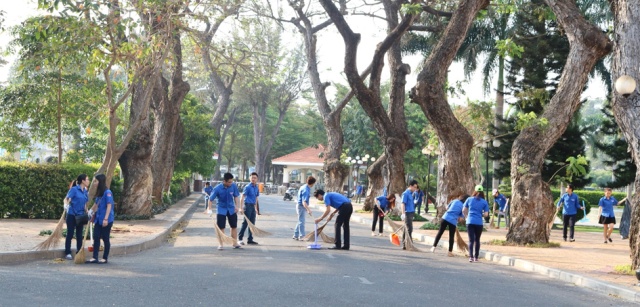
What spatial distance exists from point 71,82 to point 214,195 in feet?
42.5

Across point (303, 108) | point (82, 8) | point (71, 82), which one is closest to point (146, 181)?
point (71, 82)

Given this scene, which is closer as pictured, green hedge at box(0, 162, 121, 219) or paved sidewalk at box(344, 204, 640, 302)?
paved sidewalk at box(344, 204, 640, 302)

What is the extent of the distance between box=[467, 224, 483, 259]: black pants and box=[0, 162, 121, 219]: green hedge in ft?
43.5

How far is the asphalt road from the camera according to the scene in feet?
32.2

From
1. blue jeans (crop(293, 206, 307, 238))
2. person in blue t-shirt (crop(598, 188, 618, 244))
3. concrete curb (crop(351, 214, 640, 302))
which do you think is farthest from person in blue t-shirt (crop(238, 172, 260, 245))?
person in blue t-shirt (crop(598, 188, 618, 244))

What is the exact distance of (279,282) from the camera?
11453 mm

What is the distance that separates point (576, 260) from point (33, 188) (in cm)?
1565

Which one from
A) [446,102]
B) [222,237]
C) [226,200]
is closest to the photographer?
[222,237]

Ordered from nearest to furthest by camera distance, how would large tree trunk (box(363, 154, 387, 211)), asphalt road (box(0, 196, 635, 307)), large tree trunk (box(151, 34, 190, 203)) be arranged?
asphalt road (box(0, 196, 635, 307)), large tree trunk (box(151, 34, 190, 203)), large tree trunk (box(363, 154, 387, 211))

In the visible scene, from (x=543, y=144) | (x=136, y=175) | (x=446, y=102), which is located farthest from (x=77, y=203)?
(x=136, y=175)

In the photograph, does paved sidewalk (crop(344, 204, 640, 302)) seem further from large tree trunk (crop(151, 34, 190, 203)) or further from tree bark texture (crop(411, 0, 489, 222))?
large tree trunk (crop(151, 34, 190, 203))

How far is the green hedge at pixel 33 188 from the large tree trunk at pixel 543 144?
42.9 feet

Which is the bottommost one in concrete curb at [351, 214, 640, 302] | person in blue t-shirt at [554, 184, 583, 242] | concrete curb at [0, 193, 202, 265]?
concrete curb at [0, 193, 202, 265]

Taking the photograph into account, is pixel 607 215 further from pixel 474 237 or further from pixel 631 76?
pixel 631 76
